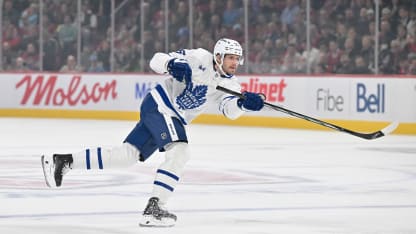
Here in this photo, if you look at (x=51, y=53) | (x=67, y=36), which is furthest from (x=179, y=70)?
(x=51, y=53)

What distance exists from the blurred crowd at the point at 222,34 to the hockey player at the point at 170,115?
328 inches

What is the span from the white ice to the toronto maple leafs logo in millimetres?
656

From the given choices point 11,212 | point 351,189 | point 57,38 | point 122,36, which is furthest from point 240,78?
point 11,212

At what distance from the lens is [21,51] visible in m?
18.7

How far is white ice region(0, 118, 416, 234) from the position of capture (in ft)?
21.0

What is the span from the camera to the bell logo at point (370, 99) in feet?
48.9

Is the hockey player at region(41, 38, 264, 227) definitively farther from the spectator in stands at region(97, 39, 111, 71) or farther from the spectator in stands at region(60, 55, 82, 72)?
the spectator in stands at region(60, 55, 82, 72)

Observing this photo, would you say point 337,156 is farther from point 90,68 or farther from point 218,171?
point 90,68

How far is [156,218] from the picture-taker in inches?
248

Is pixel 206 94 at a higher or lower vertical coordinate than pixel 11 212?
higher

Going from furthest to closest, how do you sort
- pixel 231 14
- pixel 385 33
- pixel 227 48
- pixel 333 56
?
pixel 231 14, pixel 333 56, pixel 385 33, pixel 227 48

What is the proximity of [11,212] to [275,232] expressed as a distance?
170 cm

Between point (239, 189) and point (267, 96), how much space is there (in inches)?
308

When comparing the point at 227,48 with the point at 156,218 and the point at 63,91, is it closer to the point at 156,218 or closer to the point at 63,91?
the point at 156,218
